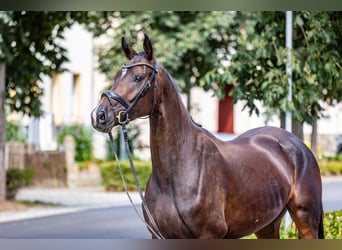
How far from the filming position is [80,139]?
19719 mm

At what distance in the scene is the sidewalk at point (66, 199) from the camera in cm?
1291

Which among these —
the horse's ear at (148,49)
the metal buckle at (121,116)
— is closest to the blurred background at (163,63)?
the horse's ear at (148,49)

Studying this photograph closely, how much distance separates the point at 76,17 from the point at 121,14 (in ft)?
18.8

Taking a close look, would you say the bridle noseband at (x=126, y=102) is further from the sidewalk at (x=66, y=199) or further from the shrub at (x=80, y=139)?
the shrub at (x=80, y=139)

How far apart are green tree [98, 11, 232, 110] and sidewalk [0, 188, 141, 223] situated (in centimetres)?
303

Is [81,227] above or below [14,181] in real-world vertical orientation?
below

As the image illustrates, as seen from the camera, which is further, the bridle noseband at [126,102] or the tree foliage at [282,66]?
the tree foliage at [282,66]

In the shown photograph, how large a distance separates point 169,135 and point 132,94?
355 mm

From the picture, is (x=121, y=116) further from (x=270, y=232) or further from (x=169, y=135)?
(x=270, y=232)

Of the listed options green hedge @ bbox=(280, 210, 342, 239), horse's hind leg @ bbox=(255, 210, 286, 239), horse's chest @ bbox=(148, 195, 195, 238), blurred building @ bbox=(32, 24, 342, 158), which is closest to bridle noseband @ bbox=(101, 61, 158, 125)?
horse's chest @ bbox=(148, 195, 195, 238)

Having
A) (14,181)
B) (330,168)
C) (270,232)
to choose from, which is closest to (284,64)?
(270,232)

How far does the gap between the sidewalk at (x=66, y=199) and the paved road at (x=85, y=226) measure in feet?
1.34

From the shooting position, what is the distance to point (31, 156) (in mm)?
17797
